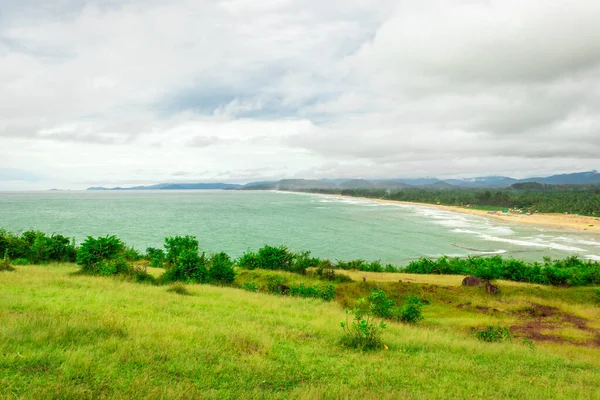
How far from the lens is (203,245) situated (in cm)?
6316

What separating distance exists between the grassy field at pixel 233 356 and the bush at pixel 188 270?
914cm

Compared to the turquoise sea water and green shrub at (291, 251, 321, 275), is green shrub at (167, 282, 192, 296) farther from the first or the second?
the turquoise sea water

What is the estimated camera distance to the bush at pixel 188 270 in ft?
Answer: 82.0

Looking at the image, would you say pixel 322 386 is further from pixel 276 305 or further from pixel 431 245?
pixel 431 245

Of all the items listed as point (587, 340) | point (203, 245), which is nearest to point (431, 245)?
point (203, 245)

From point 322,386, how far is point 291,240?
6330 centimetres


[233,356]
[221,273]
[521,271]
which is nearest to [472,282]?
[521,271]

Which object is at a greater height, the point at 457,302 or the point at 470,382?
the point at 470,382

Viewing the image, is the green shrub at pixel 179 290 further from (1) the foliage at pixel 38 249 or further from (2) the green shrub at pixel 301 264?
(1) the foliage at pixel 38 249

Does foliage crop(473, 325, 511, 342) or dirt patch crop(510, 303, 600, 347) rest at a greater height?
foliage crop(473, 325, 511, 342)

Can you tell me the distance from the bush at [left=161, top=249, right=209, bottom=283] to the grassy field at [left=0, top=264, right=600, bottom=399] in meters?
9.14

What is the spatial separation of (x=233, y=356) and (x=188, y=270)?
18.6 meters

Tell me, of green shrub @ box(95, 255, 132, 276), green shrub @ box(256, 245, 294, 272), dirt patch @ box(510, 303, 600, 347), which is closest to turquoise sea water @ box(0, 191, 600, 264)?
green shrub @ box(256, 245, 294, 272)

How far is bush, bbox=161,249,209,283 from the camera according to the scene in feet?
82.0
